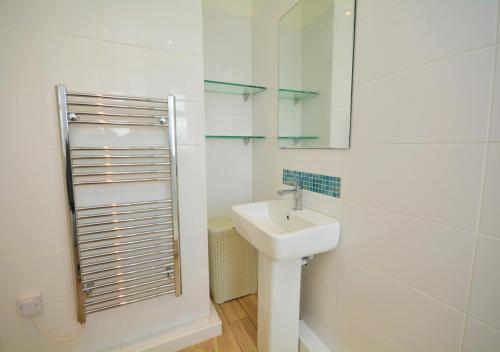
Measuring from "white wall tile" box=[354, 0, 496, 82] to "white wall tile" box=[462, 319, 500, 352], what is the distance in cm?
79

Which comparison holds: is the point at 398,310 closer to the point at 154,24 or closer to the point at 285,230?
the point at 285,230

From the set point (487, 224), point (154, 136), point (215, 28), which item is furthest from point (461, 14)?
point (215, 28)

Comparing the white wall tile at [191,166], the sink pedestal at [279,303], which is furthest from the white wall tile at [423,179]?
the white wall tile at [191,166]

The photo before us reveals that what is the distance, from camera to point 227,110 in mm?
1780

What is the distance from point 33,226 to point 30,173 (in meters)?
0.25

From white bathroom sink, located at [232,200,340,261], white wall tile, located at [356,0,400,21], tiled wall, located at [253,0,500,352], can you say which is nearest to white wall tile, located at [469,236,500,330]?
tiled wall, located at [253,0,500,352]

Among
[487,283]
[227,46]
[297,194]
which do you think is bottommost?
[487,283]

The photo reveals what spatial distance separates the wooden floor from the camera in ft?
4.19

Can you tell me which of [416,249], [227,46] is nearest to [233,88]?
[227,46]

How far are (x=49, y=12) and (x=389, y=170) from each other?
1.57m

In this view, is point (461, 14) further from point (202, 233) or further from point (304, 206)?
point (202, 233)

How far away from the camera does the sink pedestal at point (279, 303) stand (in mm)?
1067

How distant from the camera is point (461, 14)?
615 mm

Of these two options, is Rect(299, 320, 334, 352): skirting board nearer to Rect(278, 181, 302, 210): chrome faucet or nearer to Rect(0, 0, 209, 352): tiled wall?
Rect(278, 181, 302, 210): chrome faucet
